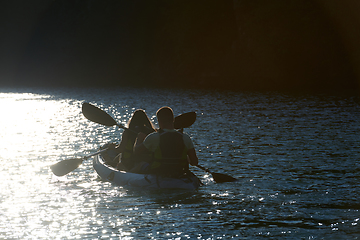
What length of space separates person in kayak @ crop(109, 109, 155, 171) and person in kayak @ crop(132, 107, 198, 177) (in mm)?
421

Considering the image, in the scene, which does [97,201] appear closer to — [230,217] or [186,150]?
[186,150]

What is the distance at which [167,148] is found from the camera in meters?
10.4

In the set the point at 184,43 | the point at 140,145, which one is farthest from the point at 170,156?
the point at 184,43

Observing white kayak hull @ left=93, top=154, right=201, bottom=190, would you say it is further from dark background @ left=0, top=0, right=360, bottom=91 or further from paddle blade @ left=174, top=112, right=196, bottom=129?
dark background @ left=0, top=0, right=360, bottom=91

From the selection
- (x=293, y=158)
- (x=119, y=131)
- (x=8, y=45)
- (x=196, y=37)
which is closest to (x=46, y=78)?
(x=8, y=45)

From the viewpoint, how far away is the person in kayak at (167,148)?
405 inches

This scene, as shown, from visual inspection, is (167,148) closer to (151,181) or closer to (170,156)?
(170,156)

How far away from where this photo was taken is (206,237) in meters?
8.01

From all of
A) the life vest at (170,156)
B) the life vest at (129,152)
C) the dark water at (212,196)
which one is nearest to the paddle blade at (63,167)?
the dark water at (212,196)

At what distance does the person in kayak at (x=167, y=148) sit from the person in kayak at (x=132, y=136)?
1.38ft

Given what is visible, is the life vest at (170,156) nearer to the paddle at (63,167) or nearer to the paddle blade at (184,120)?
the paddle blade at (184,120)

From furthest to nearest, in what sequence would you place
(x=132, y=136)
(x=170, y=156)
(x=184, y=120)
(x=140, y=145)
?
(x=184, y=120), (x=132, y=136), (x=140, y=145), (x=170, y=156)

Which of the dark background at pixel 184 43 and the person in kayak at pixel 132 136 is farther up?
the dark background at pixel 184 43

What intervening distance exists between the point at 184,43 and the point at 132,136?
73306 mm
